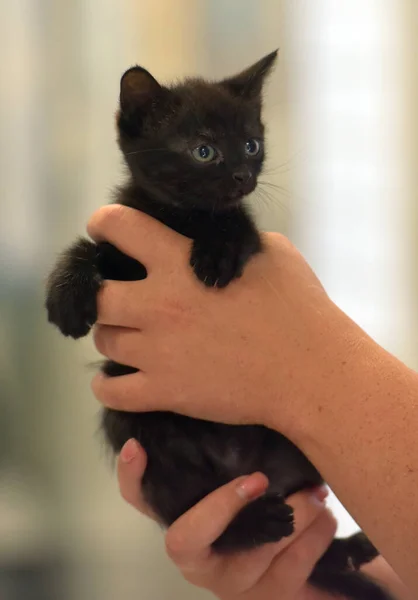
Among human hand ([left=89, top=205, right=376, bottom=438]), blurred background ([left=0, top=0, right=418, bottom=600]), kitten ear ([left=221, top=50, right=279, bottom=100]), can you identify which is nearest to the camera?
human hand ([left=89, top=205, right=376, bottom=438])

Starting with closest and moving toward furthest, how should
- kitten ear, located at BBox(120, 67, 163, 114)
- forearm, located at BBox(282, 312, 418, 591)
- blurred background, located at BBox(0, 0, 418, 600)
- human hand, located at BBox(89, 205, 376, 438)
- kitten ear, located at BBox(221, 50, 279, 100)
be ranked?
forearm, located at BBox(282, 312, 418, 591)
human hand, located at BBox(89, 205, 376, 438)
kitten ear, located at BBox(120, 67, 163, 114)
kitten ear, located at BBox(221, 50, 279, 100)
blurred background, located at BBox(0, 0, 418, 600)

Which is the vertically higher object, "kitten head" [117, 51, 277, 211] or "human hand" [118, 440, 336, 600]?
"kitten head" [117, 51, 277, 211]

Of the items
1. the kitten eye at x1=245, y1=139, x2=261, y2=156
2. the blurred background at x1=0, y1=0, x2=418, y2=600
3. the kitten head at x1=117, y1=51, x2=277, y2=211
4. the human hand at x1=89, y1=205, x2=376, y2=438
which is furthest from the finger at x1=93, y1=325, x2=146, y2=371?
the blurred background at x1=0, y1=0, x2=418, y2=600

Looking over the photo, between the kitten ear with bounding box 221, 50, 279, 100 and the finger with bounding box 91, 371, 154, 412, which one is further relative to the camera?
the kitten ear with bounding box 221, 50, 279, 100

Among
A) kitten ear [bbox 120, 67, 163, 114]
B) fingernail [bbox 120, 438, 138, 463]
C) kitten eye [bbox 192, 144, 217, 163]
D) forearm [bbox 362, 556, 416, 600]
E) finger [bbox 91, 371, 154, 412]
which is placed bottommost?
forearm [bbox 362, 556, 416, 600]

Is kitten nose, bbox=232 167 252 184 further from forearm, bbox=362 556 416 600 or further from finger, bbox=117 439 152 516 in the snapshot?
forearm, bbox=362 556 416 600

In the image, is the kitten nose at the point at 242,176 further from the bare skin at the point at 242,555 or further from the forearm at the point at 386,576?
the forearm at the point at 386,576

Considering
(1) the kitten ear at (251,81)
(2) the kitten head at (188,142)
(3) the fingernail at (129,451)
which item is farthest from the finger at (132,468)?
(1) the kitten ear at (251,81)
